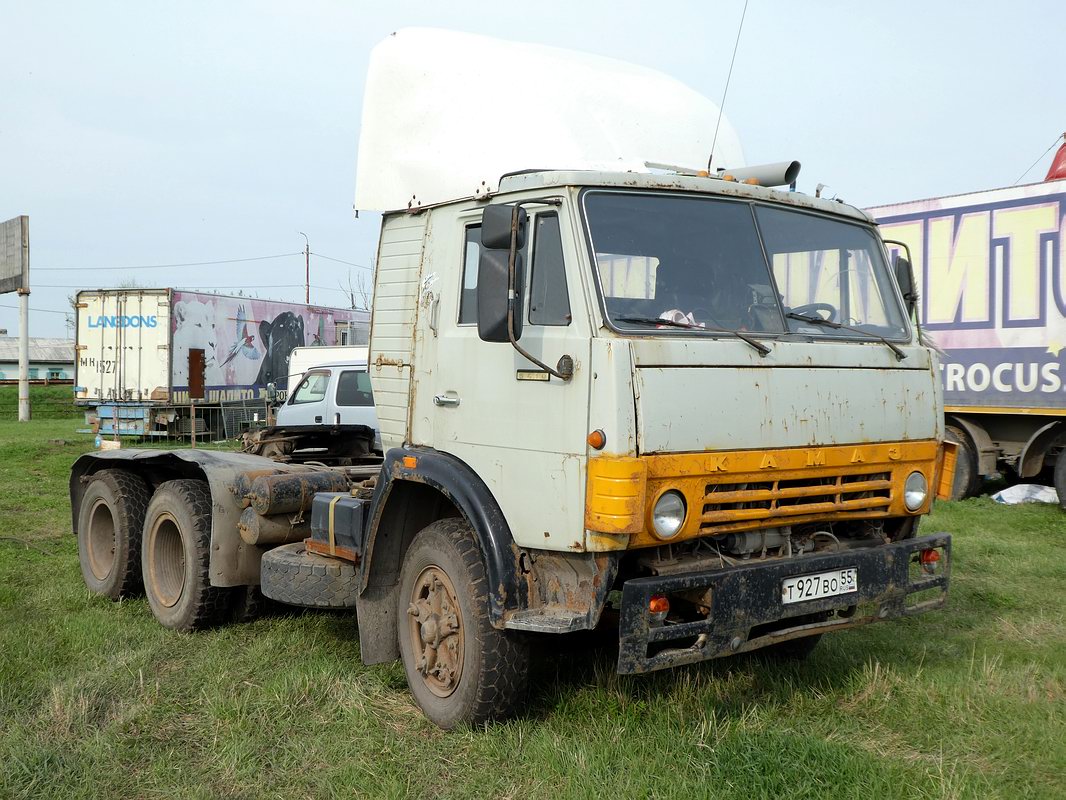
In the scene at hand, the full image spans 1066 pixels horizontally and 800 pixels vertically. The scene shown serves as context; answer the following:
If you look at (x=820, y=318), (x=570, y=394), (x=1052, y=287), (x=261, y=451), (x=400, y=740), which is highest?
(x=1052, y=287)

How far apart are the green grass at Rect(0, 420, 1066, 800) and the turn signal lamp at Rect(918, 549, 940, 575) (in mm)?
559

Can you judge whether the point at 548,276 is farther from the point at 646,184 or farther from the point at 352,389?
the point at 352,389

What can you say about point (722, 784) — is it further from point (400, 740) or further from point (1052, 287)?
point (1052, 287)

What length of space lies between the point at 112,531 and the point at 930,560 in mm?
5672

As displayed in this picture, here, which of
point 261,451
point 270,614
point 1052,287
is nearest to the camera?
point 270,614

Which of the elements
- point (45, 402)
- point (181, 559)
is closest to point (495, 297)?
point (181, 559)

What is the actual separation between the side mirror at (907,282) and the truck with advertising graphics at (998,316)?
507 cm

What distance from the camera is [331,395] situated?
13.9 meters

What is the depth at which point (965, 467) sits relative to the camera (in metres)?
11.4

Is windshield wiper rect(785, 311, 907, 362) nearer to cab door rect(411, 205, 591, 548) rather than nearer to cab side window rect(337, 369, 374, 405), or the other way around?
cab door rect(411, 205, 591, 548)

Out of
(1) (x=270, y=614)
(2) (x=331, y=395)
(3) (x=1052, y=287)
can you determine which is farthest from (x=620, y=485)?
(2) (x=331, y=395)

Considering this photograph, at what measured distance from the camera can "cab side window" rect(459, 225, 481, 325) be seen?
4605mm

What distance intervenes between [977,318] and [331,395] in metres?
8.31

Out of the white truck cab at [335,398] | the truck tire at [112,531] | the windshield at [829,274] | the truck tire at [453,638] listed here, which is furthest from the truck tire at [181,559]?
the white truck cab at [335,398]
